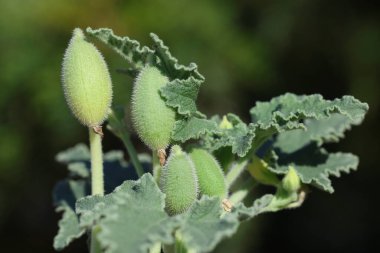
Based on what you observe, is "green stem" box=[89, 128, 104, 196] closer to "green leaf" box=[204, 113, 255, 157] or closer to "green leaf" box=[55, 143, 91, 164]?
"green leaf" box=[204, 113, 255, 157]

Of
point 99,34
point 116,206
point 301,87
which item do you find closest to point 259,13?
point 301,87

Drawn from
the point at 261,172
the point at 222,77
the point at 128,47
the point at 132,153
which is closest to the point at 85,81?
the point at 128,47

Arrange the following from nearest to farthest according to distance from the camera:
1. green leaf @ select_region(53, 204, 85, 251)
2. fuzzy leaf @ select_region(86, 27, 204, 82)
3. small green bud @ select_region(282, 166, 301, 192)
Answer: green leaf @ select_region(53, 204, 85, 251), fuzzy leaf @ select_region(86, 27, 204, 82), small green bud @ select_region(282, 166, 301, 192)

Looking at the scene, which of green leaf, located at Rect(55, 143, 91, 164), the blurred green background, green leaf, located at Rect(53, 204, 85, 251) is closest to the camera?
green leaf, located at Rect(53, 204, 85, 251)

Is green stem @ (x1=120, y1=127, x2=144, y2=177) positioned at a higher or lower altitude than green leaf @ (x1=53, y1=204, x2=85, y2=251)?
higher

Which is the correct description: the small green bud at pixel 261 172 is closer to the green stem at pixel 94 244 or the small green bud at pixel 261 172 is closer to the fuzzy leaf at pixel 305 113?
the fuzzy leaf at pixel 305 113

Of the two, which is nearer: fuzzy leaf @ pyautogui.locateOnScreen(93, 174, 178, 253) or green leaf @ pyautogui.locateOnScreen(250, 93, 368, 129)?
fuzzy leaf @ pyautogui.locateOnScreen(93, 174, 178, 253)

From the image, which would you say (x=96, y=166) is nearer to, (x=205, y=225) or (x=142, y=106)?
(x=142, y=106)

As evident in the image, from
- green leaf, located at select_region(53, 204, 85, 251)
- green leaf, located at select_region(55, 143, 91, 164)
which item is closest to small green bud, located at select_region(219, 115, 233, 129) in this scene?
green leaf, located at select_region(53, 204, 85, 251)
